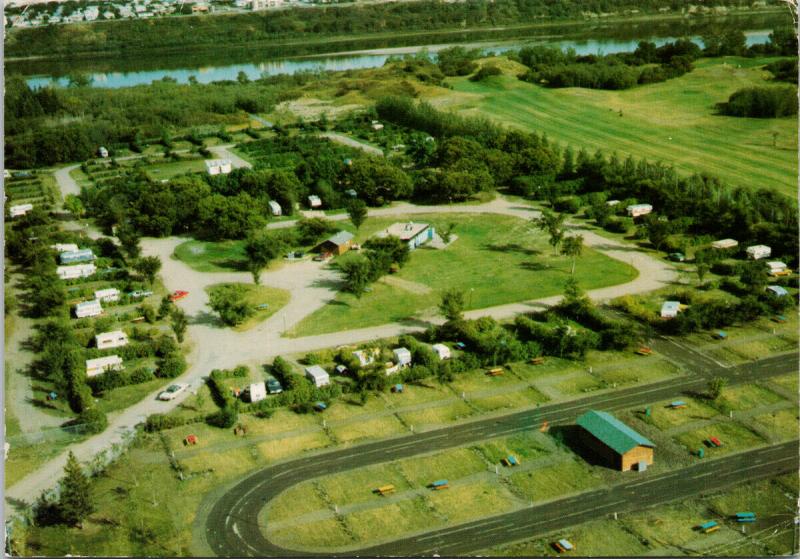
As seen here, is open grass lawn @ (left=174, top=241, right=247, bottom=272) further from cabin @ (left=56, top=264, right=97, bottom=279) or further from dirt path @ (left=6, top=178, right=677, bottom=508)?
cabin @ (left=56, top=264, right=97, bottom=279)

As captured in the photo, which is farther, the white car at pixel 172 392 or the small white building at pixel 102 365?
the small white building at pixel 102 365

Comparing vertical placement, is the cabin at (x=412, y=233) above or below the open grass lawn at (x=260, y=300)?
above

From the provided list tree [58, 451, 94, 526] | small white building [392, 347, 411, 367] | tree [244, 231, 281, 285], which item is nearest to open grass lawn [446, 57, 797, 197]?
small white building [392, 347, 411, 367]

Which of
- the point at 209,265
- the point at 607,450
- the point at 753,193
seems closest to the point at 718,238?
the point at 753,193

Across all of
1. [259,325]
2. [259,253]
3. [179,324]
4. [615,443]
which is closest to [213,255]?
[259,253]

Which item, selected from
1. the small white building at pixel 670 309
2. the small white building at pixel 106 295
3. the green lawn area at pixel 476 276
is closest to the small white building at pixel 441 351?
the green lawn area at pixel 476 276

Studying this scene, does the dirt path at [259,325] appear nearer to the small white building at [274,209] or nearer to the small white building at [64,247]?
the small white building at [64,247]
